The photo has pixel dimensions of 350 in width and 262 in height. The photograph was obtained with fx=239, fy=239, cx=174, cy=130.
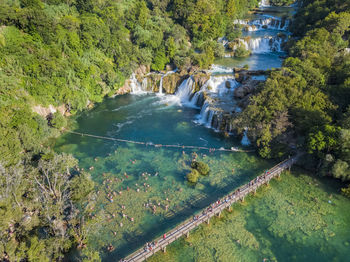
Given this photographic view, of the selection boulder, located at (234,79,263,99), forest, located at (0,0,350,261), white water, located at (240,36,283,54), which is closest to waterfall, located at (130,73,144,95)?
forest, located at (0,0,350,261)

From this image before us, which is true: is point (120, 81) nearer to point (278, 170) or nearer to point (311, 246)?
point (278, 170)

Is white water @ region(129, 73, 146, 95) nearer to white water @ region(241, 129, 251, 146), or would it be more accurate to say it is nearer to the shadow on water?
white water @ region(241, 129, 251, 146)

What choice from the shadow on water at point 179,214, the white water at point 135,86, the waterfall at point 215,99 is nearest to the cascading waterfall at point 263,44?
the waterfall at point 215,99

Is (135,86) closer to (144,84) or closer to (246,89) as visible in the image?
(144,84)

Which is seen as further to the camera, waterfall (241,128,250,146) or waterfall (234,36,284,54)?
waterfall (234,36,284,54)

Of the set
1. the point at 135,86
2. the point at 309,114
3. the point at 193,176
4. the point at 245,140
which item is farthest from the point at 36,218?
the point at 135,86

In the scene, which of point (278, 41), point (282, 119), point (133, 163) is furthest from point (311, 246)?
point (278, 41)
